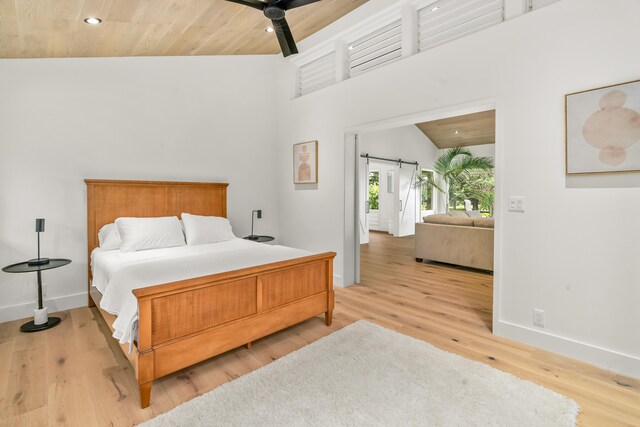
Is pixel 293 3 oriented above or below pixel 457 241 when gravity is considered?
above

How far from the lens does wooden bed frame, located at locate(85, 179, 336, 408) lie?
6.19 feet

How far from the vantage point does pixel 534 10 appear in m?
2.49

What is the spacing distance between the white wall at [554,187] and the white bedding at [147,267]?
1.83 m

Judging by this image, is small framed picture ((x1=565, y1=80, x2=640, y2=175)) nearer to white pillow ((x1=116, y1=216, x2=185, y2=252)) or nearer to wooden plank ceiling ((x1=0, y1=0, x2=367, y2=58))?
wooden plank ceiling ((x1=0, y1=0, x2=367, y2=58))

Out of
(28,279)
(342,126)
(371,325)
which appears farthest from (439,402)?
(28,279)

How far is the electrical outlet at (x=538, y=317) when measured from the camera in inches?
99.3

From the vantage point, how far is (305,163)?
4578 mm

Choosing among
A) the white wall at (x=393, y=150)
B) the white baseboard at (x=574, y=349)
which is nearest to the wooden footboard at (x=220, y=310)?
the white baseboard at (x=574, y=349)

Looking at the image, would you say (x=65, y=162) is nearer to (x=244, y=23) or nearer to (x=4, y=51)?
(x=4, y=51)

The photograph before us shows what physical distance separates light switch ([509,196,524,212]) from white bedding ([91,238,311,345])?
1.76 metres

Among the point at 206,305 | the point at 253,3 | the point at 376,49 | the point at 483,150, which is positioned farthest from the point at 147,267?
the point at 483,150

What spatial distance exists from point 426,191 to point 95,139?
8.38 metres

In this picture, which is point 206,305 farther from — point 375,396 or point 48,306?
point 48,306

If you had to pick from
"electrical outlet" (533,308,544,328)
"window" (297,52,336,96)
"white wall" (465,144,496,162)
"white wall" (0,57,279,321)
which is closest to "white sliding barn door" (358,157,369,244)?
"window" (297,52,336,96)
